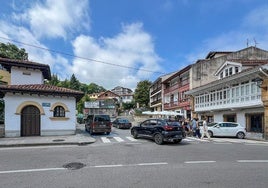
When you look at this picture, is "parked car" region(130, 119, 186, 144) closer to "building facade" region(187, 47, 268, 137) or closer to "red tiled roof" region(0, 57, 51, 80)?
"building facade" region(187, 47, 268, 137)

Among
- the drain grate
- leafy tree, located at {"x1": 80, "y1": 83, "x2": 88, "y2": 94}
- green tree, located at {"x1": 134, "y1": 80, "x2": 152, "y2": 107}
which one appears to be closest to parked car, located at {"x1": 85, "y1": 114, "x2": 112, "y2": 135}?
the drain grate

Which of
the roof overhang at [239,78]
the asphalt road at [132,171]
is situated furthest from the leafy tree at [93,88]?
the asphalt road at [132,171]

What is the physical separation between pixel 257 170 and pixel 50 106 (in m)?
15.5

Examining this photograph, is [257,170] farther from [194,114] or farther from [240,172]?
[194,114]

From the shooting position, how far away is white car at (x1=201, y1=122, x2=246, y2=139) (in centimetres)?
1975

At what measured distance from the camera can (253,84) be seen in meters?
20.6

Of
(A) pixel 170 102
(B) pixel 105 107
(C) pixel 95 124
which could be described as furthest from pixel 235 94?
(B) pixel 105 107

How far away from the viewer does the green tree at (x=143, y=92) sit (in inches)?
2712

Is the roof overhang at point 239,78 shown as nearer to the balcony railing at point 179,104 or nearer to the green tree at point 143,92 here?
the balcony railing at point 179,104

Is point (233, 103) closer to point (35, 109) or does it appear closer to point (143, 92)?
point (35, 109)

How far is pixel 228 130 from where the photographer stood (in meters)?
19.9

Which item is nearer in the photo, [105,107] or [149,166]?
[149,166]

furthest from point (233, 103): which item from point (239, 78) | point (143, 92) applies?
point (143, 92)

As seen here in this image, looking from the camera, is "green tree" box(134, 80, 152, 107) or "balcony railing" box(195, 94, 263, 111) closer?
"balcony railing" box(195, 94, 263, 111)
